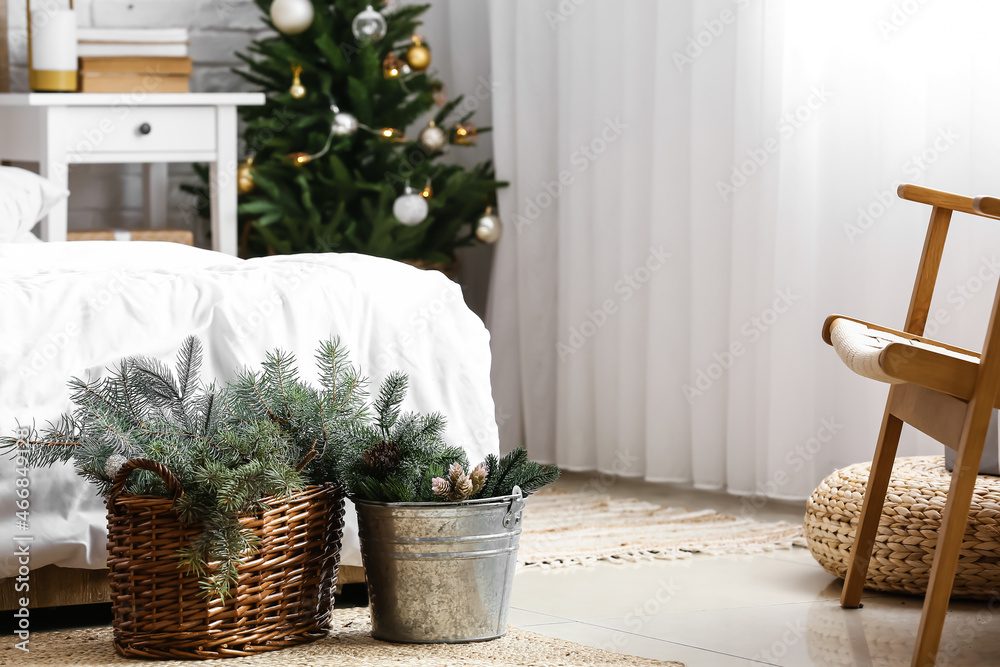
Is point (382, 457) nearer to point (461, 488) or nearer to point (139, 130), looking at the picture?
point (461, 488)

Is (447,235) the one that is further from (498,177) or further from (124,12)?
(124,12)

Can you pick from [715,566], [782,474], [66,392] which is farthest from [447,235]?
[66,392]

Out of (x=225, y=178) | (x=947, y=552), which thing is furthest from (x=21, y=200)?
(x=947, y=552)

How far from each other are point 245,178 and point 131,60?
15.2 inches

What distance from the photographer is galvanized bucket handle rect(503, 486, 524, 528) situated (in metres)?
1.58

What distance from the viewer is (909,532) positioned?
74.0 inches

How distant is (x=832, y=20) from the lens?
245 centimetres

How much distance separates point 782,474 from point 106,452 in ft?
5.01

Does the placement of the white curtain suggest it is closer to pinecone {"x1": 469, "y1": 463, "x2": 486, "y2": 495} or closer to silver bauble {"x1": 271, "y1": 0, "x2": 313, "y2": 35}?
silver bauble {"x1": 271, "y1": 0, "x2": 313, "y2": 35}

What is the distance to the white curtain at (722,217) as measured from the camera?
2346 mm

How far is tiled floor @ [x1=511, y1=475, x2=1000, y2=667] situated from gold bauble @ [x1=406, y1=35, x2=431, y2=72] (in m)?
1.46

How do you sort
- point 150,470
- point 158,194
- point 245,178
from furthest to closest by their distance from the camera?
1. point 158,194
2. point 245,178
3. point 150,470

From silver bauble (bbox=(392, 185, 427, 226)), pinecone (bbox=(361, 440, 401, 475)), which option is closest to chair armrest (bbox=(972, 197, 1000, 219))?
pinecone (bbox=(361, 440, 401, 475))

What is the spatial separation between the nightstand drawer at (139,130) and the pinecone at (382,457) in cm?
154
